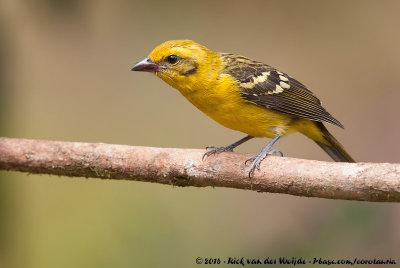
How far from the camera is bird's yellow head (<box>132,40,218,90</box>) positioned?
4051 mm

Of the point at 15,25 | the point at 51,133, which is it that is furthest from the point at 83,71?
the point at 15,25

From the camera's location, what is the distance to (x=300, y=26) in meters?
6.93

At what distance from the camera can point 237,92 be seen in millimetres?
4156

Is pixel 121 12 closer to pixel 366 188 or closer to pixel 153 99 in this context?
pixel 153 99

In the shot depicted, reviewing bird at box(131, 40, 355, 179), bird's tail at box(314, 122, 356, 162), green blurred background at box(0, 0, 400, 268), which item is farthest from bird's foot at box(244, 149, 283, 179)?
green blurred background at box(0, 0, 400, 268)

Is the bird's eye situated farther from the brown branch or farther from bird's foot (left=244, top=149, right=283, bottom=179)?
bird's foot (left=244, top=149, right=283, bottom=179)

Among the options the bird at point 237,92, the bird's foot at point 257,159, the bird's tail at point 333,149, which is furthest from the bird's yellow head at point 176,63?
the bird's tail at point 333,149

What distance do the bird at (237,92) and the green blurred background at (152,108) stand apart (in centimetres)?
96

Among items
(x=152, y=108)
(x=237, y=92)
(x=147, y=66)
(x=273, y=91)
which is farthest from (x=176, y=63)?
(x=152, y=108)

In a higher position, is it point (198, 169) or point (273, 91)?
point (273, 91)

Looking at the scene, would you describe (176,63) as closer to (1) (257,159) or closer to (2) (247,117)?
(2) (247,117)

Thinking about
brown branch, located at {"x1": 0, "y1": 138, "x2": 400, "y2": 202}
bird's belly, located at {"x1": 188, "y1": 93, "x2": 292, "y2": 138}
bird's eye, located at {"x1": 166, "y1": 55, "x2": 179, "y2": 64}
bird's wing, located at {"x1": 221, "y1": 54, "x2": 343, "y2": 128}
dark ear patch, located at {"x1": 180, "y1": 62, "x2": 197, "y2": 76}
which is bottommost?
brown branch, located at {"x1": 0, "y1": 138, "x2": 400, "y2": 202}

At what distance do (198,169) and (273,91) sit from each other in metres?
1.14

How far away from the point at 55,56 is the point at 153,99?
1544 millimetres
